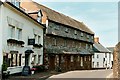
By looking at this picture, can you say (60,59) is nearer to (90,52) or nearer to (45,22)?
(45,22)

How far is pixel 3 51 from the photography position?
19953mm

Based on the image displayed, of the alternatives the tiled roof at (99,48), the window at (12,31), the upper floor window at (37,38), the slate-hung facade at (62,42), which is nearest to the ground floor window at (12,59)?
the window at (12,31)

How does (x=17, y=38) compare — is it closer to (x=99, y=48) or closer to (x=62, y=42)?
(x=62, y=42)

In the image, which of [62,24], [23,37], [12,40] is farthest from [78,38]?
[12,40]

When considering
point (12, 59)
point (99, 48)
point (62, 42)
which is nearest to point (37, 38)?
point (12, 59)

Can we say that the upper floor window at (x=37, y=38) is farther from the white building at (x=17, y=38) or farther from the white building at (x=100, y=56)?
the white building at (x=100, y=56)

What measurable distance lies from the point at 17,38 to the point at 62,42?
16.6 m

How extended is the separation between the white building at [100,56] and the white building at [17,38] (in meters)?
36.3

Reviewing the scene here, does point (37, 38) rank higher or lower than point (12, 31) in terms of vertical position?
lower

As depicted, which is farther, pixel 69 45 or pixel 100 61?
pixel 100 61

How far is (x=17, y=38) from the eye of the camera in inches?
923

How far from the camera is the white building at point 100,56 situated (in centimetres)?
6469

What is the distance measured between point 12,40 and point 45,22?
13283 mm

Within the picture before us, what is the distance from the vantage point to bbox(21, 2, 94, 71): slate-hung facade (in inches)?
1351
